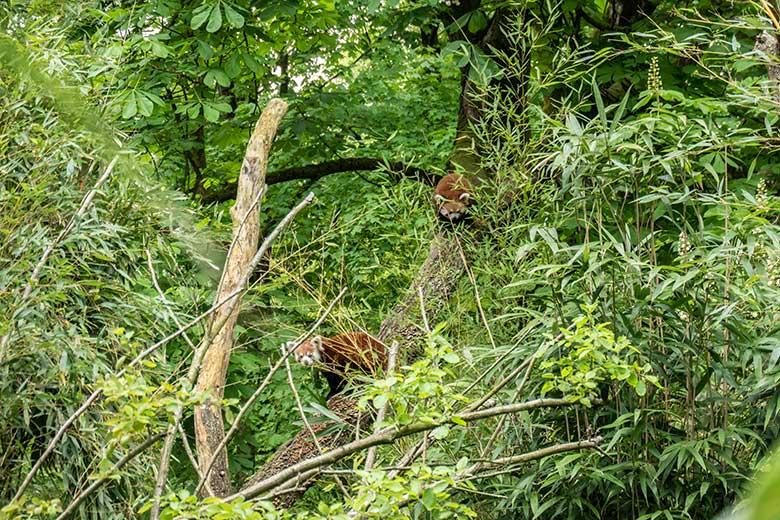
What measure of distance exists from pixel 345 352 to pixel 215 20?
1.99 m

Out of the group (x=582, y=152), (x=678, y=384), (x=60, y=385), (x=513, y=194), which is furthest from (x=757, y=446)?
(x=60, y=385)

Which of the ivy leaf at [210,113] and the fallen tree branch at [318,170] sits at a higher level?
the ivy leaf at [210,113]

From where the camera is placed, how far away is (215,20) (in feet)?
16.2

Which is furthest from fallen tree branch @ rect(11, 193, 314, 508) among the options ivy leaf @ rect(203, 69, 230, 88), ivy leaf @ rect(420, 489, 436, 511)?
ivy leaf @ rect(203, 69, 230, 88)

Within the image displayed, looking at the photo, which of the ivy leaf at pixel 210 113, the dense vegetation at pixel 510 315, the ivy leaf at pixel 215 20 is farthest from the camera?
the ivy leaf at pixel 210 113

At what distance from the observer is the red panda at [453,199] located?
14.1ft

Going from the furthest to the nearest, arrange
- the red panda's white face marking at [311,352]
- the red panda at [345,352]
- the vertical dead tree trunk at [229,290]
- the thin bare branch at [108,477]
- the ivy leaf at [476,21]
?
1. the ivy leaf at [476,21]
2. the red panda's white face marking at [311,352]
3. the red panda at [345,352]
4. the vertical dead tree trunk at [229,290]
5. the thin bare branch at [108,477]

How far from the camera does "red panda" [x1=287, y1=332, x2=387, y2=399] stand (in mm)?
4172

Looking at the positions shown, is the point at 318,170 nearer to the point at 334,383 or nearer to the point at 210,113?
the point at 210,113

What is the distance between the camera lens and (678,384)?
3.32 m

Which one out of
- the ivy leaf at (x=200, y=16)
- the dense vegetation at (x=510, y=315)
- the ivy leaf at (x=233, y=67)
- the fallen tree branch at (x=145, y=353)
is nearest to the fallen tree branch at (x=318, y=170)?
the ivy leaf at (x=233, y=67)

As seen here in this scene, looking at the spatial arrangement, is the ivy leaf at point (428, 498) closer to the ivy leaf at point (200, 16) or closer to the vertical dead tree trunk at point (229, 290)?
the vertical dead tree trunk at point (229, 290)

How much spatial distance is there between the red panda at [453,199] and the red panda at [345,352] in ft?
2.31

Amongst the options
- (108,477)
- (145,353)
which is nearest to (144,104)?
(145,353)
